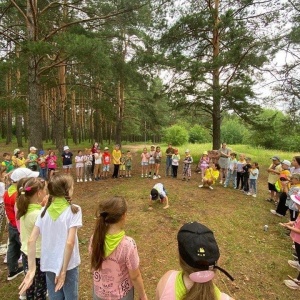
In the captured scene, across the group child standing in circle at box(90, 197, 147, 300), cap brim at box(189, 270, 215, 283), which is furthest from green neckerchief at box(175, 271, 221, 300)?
child standing in circle at box(90, 197, 147, 300)

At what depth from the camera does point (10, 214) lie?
3.52 meters

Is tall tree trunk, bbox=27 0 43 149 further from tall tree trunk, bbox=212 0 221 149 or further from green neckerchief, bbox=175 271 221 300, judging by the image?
green neckerchief, bbox=175 271 221 300

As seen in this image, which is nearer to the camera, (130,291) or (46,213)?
(130,291)

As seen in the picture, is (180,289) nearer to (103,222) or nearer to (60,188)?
(103,222)

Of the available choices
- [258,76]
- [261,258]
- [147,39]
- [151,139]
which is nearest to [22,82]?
[147,39]

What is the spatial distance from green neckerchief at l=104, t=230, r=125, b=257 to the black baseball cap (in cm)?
82

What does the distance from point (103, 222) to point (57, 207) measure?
0.58 meters

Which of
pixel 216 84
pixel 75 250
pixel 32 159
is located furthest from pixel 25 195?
pixel 216 84

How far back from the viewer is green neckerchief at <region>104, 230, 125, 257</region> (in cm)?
197

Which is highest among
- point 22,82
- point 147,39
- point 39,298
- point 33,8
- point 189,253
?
point 147,39

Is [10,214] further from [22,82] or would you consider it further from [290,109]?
[290,109]

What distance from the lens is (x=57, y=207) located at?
2283 mm

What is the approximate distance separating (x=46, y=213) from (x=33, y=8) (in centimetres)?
871

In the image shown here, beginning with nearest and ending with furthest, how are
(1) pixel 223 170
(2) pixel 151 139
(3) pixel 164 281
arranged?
(3) pixel 164 281 → (1) pixel 223 170 → (2) pixel 151 139
